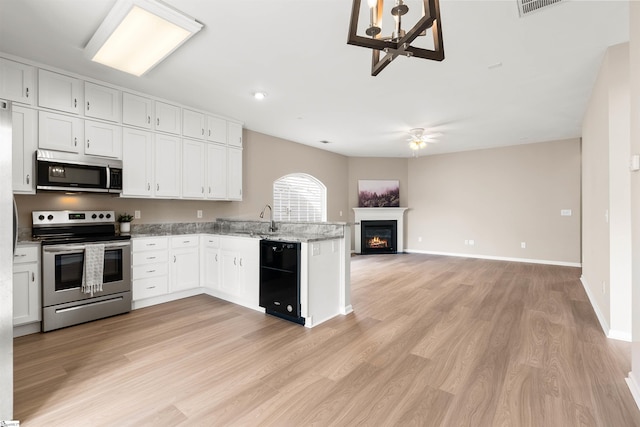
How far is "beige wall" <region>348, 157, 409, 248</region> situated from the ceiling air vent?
603 centimetres

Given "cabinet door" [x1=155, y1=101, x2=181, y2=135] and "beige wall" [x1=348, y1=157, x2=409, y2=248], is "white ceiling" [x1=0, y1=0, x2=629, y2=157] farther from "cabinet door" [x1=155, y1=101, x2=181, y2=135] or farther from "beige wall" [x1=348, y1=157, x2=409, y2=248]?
"beige wall" [x1=348, y1=157, x2=409, y2=248]

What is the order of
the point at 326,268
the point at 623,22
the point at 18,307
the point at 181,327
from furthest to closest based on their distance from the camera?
1. the point at 326,268
2. the point at 181,327
3. the point at 18,307
4. the point at 623,22

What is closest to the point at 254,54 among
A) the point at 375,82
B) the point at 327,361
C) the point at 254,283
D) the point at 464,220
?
the point at 375,82

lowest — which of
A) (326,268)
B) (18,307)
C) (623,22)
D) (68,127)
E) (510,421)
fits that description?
(510,421)

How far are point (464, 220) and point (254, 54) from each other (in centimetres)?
656

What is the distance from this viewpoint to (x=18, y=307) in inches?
111

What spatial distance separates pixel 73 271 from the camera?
3146 mm

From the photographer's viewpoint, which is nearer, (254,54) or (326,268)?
(254,54)

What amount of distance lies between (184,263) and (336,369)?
8.94 ft

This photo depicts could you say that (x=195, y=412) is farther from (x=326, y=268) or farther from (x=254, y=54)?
(x=254, y=54)

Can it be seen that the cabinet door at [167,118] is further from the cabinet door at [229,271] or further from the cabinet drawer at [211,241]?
the cabinet door at [229,271]

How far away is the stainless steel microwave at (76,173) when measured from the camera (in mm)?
3016

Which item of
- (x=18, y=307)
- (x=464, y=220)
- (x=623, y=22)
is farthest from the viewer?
(x=464, y=220)

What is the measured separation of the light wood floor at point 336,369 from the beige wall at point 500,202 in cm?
332
